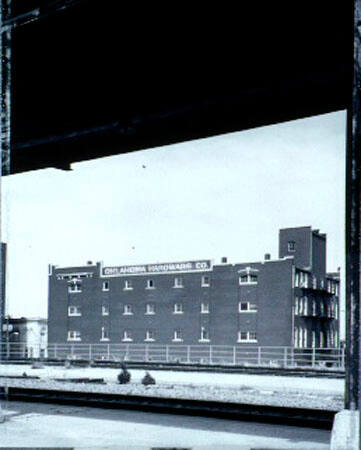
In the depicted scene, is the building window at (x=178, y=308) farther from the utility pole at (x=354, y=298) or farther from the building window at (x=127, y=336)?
the utility pole at (x=354, y=298)

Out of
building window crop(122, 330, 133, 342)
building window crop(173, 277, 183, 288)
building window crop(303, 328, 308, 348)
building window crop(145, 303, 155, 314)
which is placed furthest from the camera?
building window crop(122, 330, 133, 342)

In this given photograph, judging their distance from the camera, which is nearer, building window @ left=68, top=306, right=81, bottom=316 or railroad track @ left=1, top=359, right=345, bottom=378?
railroad track @ left=1, top=359, right=345, bottom=378

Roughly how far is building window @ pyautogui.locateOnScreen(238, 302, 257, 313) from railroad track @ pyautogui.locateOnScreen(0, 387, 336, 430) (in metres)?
49.1

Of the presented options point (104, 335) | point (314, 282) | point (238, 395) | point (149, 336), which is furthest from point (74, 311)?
point (238, 395)

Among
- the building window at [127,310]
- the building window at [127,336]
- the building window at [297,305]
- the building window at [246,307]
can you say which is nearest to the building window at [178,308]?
the building window at [127,310]

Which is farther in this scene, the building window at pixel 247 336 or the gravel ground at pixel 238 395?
the building window at pixel 247 336

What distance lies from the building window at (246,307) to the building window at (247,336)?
217 centimetres

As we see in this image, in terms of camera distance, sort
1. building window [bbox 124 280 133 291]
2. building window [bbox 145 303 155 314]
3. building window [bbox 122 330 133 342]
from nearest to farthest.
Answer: building window [bbox 145 303 155 314] < building window [bbox 122 330 133 342] < building window [bbox 124 280 133 291]

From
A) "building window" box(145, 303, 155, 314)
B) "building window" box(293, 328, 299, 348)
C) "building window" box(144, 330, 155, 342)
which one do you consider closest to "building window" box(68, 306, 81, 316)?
"building window" box(145, 303, 155, 314)

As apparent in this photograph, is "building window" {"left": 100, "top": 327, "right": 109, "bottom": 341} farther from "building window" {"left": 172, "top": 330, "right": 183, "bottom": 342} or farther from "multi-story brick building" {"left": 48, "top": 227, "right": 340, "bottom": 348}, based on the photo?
"building window" {"left": 172, "top": 330, "right": 183, "bottom": 342}

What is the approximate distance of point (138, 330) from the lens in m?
66.3

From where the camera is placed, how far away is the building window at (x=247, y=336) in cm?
5947

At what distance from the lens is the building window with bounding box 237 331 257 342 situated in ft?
195

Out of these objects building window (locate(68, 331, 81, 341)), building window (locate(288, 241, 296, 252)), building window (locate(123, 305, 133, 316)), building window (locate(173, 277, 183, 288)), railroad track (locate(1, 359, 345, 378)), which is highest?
building window (locate(288, 241, 296, 252))
